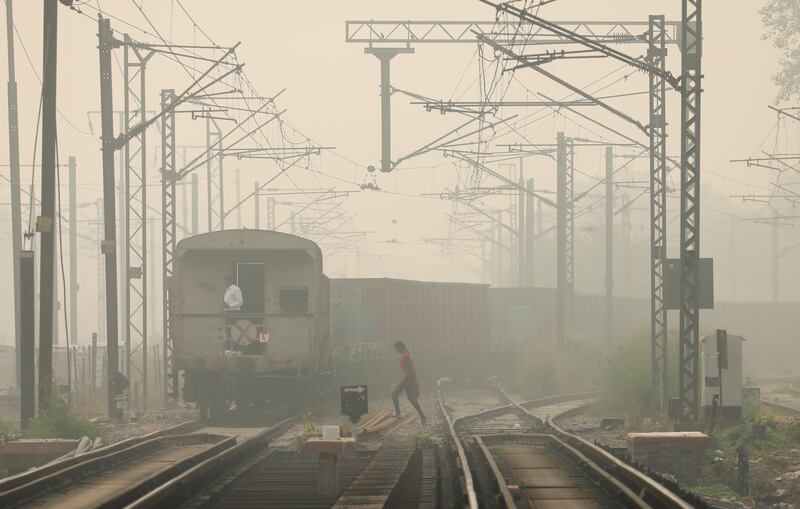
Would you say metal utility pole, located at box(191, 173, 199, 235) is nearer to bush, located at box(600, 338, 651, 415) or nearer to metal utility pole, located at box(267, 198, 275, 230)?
metal utility pole, located at box(267, 198, 275, 230)

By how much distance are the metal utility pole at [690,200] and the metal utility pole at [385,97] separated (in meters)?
9.76

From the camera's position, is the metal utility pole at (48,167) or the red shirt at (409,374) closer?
the metal utility pole at (48,167)

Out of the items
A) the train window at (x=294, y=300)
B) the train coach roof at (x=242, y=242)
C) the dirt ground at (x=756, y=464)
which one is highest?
the train coach roof at (x=242, y=242)

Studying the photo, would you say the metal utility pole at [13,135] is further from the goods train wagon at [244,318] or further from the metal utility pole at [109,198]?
the goods train wagon at [244,318]

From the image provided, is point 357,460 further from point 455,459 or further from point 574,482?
point 574,482

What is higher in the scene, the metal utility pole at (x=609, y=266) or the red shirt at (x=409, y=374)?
the metal utility pole at (x=609, y=266)

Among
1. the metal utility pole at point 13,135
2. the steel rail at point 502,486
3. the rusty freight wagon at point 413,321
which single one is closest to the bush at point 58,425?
the steel rail at point 502,486

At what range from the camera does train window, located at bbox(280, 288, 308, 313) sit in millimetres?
24906

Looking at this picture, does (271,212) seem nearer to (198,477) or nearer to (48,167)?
(48,167)

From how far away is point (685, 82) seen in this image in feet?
68.9

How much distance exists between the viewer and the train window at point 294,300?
A: 2491 centimetres

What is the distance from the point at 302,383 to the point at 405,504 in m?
12.5

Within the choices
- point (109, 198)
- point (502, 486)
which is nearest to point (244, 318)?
point (109, 198)

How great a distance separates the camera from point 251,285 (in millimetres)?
25500
